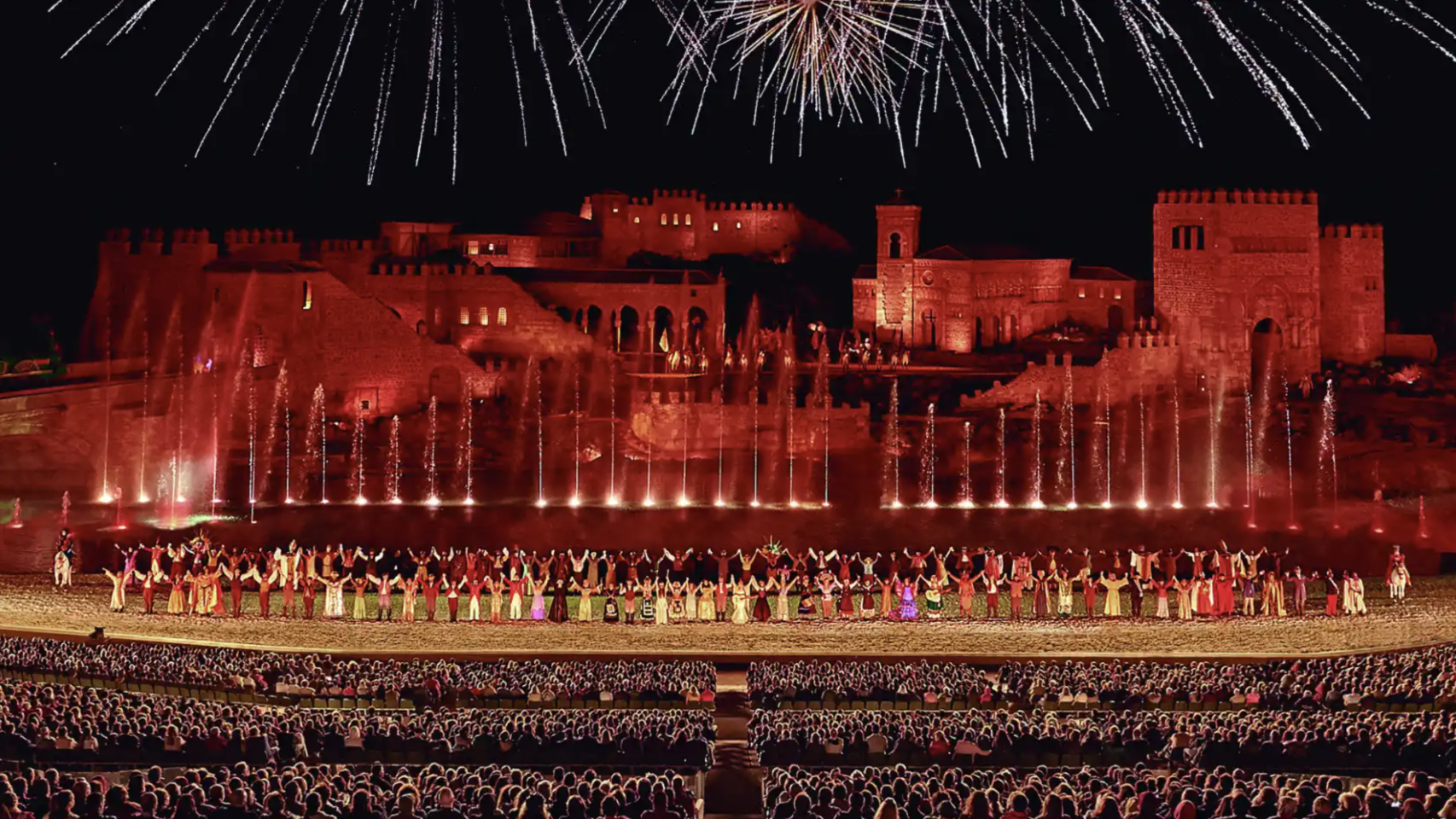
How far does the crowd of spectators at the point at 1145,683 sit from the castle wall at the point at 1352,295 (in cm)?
3717

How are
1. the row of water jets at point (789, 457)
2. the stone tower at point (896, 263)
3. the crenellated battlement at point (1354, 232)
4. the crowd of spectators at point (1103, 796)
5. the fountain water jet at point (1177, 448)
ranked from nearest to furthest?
the crowd of spectators at point (1103, 796) → the row of water jets at point (789, 457) → the fountain water jet at point (1177, 448) → the crenellated battlement at point (1354, 232) → the stone tower at point (896, 263)

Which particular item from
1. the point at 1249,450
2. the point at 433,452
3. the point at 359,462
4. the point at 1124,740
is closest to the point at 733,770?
the point at 1124,740

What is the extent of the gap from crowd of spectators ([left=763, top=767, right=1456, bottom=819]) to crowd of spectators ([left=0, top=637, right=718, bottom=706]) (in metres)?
Result: 5.89

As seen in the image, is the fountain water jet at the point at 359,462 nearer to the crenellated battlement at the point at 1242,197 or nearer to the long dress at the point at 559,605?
the long dress at the point at 559,605

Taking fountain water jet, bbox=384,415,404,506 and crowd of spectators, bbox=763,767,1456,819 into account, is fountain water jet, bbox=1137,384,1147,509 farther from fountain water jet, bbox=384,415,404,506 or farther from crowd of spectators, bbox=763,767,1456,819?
crowd of spectators, bbox=763,767,1456,819

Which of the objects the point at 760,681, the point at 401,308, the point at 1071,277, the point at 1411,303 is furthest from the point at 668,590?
the point at 1411,303

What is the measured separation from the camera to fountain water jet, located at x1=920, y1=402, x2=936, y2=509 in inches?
1636

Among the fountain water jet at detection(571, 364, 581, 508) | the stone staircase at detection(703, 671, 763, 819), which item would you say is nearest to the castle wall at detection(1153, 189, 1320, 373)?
the fountain water jet at detection(571, 364, 581, 508)

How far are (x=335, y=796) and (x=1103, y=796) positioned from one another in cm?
521

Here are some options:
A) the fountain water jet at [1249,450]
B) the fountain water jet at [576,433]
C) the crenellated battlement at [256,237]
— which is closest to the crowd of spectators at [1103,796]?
the fountain water jet at [1249,450]

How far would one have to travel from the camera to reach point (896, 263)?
58000 millimetres

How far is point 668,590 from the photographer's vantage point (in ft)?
83.2

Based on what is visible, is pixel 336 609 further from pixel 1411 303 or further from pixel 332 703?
pixel 1411 303

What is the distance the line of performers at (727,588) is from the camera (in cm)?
2528
